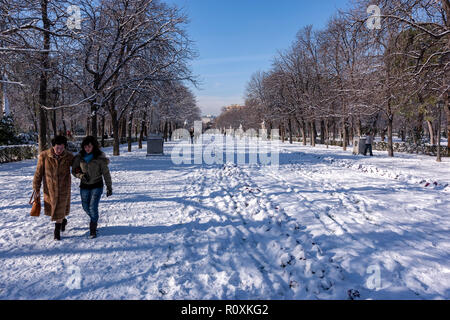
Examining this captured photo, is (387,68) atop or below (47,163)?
atop

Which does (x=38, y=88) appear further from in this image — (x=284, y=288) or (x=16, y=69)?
(x=284, y=288)

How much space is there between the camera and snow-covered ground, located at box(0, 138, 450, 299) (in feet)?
10.1

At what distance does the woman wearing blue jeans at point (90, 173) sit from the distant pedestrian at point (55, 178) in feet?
0.68

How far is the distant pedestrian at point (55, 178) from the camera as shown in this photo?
421 centimetres

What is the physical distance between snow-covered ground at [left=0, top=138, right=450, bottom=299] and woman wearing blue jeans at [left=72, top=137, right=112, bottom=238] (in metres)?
0.61

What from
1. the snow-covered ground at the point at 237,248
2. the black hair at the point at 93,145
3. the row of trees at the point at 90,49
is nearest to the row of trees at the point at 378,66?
the snow-covered ground at the point at 237,248

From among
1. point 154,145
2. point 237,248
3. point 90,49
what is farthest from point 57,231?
point 154,145

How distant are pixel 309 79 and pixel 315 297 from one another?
33.0m

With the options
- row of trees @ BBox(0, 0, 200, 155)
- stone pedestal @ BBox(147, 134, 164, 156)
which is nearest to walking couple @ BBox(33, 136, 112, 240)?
row of trees @ BBox(0, 0, 200, 155)

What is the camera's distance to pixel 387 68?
1317cm

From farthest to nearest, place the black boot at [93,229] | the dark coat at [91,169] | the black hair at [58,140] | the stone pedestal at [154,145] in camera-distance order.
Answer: the stone pedestal at [154,145]
the black boot at [93,229]
the dark coat at [91,169]
the black hair at [58,140]

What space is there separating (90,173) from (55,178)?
538mm

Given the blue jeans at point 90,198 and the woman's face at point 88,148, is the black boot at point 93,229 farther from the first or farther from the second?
the woman's face at point 88,148
